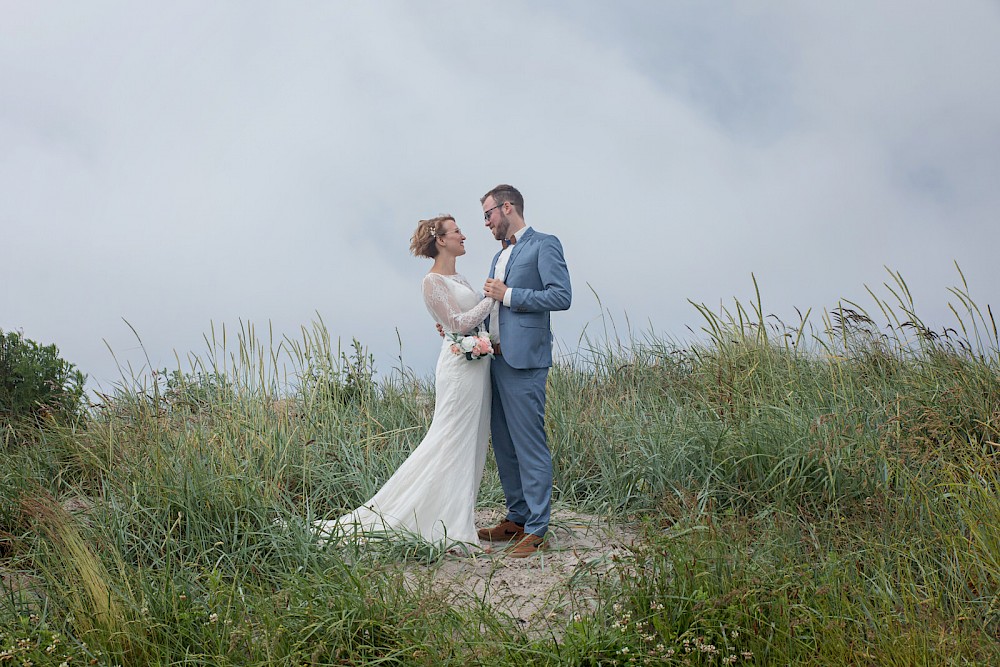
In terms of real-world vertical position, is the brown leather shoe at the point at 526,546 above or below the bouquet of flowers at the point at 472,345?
below

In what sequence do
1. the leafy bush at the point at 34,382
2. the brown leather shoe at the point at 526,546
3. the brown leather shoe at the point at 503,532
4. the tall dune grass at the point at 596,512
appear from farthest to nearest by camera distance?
the leafy bush at the point at 34,382 < the brown leather shoe at the point at 503,532 < the brown leather shoe at the point at 526,546 < the tall dune grass at the point at 596,512

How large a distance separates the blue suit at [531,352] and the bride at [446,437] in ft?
0.69

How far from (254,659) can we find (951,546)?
3.62 m

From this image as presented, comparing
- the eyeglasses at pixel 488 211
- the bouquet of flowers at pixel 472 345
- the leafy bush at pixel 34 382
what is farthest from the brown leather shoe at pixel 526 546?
the leafy bush at pixel 34 382

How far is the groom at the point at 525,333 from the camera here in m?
5.21

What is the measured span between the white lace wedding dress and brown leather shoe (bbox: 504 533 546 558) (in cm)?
32

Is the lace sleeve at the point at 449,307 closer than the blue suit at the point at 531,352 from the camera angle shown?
No

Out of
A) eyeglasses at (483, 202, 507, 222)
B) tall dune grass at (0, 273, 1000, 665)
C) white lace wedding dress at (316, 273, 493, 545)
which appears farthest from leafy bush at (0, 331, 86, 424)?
eyeglasses at (483, 202, 507, 222)

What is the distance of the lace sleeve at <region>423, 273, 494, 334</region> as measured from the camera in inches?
209

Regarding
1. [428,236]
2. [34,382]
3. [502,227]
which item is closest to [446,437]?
[428,236]

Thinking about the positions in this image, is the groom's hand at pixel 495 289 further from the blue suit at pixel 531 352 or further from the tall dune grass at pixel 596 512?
the tall dune grass at pixel 596 512

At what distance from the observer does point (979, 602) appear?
4.28 meters

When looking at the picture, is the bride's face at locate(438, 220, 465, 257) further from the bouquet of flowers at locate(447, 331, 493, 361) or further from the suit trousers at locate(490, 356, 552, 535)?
the suit trousers at locate(490, 356, 552, 535)

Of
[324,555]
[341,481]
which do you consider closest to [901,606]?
[324,555]
